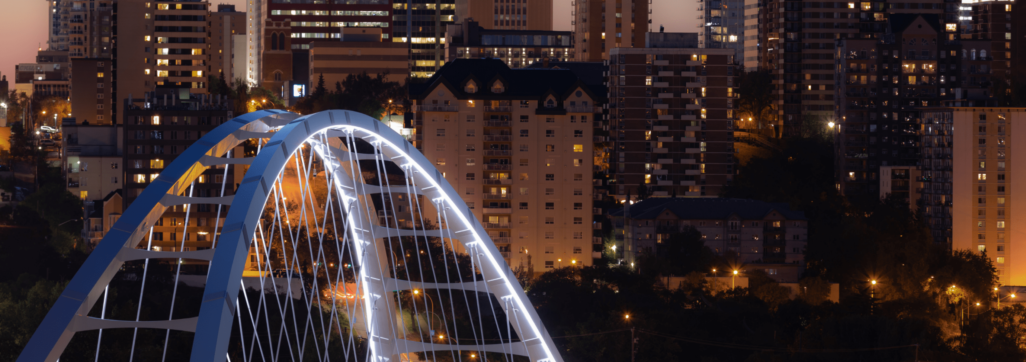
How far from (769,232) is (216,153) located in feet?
196

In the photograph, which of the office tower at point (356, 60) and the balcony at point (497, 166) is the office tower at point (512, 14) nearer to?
the office tower at point (356, 60)

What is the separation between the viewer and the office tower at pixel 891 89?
282 ft

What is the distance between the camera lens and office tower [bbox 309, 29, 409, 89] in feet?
364

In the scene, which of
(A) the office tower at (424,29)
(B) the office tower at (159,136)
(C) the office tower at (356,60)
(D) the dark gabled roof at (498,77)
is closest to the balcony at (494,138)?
(D) the dark gabled roof at (498,77)

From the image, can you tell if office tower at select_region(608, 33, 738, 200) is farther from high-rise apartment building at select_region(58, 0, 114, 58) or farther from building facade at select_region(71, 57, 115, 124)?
high-rise apartment building at select_region(58, 0, 114, 58)

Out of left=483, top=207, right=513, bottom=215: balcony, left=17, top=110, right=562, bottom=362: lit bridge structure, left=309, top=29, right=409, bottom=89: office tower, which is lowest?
left=483, top=207, right=513, bottom=215: balcony

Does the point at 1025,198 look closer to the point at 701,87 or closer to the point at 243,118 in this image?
the point at 701,87

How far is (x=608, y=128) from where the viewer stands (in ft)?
279

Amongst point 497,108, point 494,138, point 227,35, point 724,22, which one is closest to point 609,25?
point 724,22

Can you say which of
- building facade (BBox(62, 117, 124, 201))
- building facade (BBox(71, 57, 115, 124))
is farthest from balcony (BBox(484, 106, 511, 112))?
building facade (BBox(71, 57, 115, 124))

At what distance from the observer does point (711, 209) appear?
68875mm

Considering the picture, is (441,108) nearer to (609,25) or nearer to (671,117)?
(671,117)

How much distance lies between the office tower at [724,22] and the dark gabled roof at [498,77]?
73.4 metres

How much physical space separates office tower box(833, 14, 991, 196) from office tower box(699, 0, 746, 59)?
51022 millimetres
